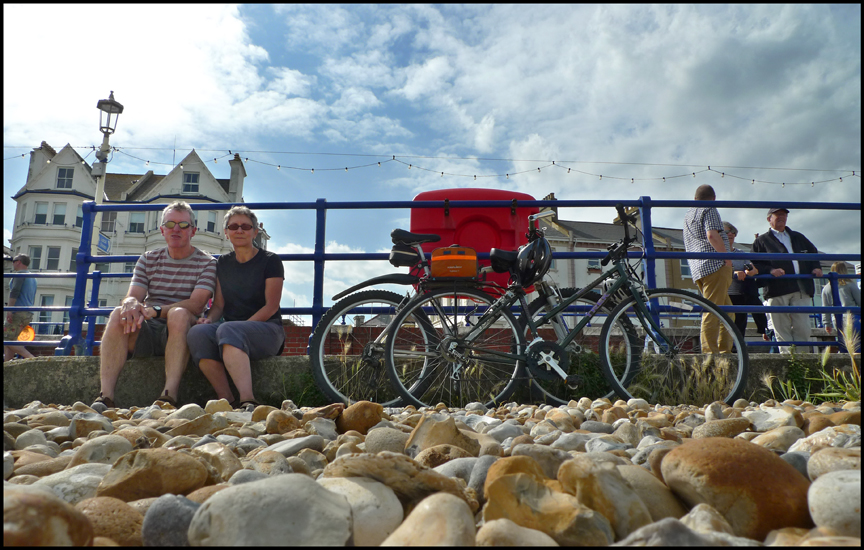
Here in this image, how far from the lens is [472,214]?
15.5 feet

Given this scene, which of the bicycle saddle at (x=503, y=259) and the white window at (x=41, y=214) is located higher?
the white window at (x=41, y=214)

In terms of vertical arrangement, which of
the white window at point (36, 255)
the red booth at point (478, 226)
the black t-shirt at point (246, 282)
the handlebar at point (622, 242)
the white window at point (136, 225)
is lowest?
the black t-shirt at point (246, 282)

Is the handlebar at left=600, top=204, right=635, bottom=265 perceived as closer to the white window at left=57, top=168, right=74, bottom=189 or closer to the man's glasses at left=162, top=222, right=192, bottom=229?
the man's glasses at left=162, top=222, right=192, bottom=229

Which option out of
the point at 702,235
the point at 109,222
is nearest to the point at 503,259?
the point at 702,235

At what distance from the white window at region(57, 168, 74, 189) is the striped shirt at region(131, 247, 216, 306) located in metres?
39.5

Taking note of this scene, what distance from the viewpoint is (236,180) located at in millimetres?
36031

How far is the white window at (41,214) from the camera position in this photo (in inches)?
1366

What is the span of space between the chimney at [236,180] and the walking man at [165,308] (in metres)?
33.6

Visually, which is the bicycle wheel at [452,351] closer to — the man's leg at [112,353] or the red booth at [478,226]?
the red booth at [478,226]

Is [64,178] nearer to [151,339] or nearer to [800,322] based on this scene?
[151,339]

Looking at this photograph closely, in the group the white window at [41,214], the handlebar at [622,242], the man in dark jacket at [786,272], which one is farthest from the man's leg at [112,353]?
the white window at [41,214]

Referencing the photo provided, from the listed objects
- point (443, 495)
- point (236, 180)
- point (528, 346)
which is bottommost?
point (443, 495)

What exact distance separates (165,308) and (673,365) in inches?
129

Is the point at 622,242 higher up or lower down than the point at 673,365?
higher up
